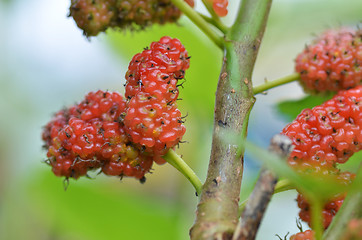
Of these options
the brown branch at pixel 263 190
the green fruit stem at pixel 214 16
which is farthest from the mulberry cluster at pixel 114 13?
the brown branch at pixel 263 190

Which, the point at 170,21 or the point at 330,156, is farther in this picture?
the point at 170,21

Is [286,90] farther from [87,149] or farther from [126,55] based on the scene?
[87,149]

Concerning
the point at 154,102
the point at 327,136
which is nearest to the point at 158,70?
the point at 154,102

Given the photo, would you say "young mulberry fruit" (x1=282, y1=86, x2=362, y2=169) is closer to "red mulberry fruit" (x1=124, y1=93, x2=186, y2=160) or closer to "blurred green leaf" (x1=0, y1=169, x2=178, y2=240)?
"red mulberry fruit" (x1=124, y1=93, x2=186, y2=160)

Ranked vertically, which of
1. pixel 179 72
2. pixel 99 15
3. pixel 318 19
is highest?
pixel 99 15

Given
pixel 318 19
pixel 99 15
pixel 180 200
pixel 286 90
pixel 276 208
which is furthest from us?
pixel 286 90

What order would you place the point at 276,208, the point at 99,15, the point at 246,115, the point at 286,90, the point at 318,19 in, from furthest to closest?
the point at 286,90
the point at 276,208
the point at 318,19
the point at 99,15
the point at 246,115

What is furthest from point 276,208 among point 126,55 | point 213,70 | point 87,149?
point 87,149

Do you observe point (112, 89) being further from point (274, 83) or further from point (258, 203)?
point (258, 203)
